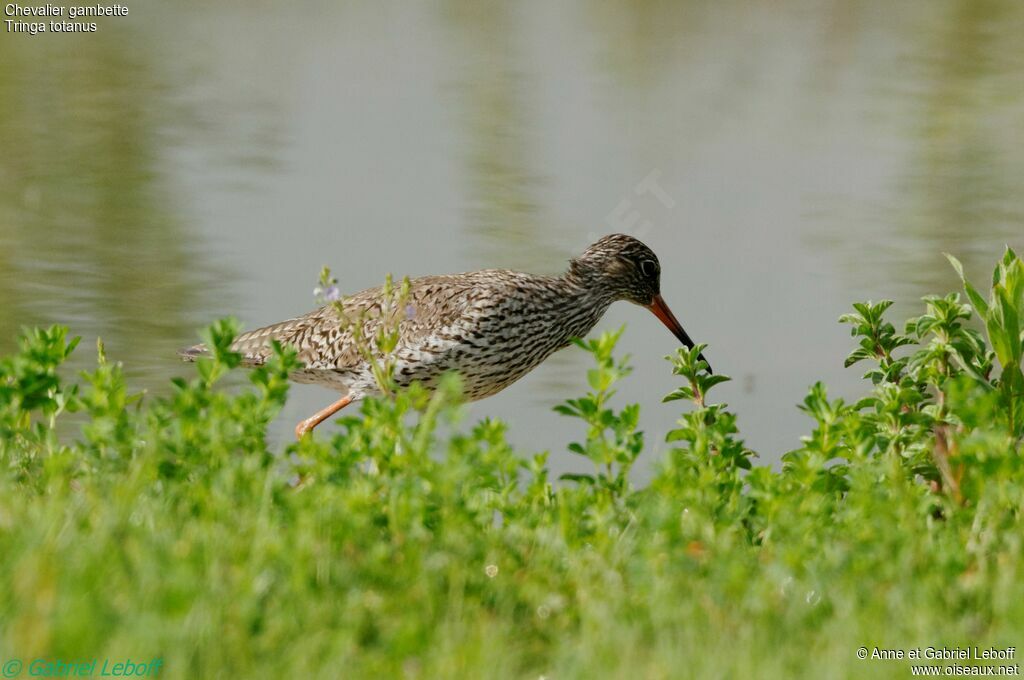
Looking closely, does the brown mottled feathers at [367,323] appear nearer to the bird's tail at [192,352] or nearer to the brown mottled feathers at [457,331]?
the brown mottled feathers at [457,331]

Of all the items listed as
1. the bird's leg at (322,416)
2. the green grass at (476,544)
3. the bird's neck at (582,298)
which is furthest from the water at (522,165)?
the green grass at (476,544)

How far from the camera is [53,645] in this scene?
3.25 meters

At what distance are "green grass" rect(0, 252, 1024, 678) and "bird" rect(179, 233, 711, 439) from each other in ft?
7.36

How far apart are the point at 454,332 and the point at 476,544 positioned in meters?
3.26

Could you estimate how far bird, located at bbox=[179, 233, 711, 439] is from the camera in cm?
766

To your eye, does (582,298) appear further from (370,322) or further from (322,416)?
(322,416)

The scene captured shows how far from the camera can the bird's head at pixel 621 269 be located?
Answer: 28.5ft

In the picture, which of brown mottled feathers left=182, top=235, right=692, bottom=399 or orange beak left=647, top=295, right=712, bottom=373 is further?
orange beak left=647, top=295, right=712, bottom=373

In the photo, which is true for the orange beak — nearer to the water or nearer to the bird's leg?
the water

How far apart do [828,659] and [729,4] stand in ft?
50.4

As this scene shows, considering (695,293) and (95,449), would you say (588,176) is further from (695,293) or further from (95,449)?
(95,449)

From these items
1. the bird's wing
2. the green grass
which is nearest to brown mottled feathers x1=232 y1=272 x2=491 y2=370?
the bird's wing

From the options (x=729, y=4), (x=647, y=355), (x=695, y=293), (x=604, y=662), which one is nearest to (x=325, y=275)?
(x=604, y=662)

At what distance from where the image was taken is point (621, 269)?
8773 millimetres
